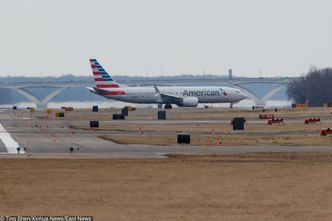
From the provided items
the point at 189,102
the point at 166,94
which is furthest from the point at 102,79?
the point at 189,102

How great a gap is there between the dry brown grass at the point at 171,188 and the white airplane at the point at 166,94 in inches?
4345

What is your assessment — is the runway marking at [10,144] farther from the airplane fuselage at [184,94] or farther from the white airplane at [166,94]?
the airplane fuselage at [184,94]

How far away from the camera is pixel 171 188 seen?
33.5 meters

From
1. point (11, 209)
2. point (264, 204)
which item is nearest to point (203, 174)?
point (264, 204)

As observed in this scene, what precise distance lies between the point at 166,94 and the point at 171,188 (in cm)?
12311

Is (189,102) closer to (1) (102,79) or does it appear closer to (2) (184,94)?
(2) (184,94)

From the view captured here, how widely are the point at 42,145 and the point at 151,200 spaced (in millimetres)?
28496

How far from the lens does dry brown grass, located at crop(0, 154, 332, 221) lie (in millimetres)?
27656

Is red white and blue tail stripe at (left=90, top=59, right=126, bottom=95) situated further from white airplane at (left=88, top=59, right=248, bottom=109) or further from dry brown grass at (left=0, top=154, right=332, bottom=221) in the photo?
dry brown grass at (left=0, top=154, right=332, bottom=221)

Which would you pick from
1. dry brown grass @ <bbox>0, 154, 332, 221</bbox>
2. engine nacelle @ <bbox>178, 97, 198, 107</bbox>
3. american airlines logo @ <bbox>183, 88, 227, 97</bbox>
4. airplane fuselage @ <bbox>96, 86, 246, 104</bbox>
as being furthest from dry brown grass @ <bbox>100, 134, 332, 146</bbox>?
airplane fuselage @ <bbox>96, 86, 246, 104</bbox>

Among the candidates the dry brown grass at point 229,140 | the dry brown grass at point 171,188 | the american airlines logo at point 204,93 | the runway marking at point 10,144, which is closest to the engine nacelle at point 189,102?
the american airlines logo at point 204,93

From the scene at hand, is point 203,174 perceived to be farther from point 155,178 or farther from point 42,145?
point 42,145

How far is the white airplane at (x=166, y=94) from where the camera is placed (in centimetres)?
15638

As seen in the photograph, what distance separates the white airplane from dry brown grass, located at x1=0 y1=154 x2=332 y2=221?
362 feet
